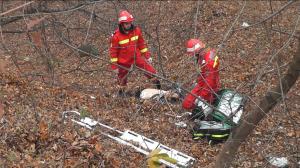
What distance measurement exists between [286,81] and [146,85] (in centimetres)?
483

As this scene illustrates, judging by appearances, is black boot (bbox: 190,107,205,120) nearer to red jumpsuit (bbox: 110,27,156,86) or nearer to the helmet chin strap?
red jumpsuit (bbox: 110,27,156,86)

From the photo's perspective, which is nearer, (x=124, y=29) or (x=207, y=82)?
(x=207, y=82)

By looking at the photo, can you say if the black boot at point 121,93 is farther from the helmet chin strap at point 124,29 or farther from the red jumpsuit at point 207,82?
the red jumpsuit at point 207,82

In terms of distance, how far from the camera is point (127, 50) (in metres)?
8.60

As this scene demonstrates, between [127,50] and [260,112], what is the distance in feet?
14.5

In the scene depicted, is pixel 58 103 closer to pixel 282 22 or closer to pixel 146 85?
pixel 146 85

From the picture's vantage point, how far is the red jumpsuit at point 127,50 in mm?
8469

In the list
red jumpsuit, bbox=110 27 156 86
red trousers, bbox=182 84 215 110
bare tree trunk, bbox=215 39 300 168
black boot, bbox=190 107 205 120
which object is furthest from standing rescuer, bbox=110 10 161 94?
bare tree trunk, bbox=215 39 300 168

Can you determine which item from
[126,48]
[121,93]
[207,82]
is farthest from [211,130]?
[126,48]

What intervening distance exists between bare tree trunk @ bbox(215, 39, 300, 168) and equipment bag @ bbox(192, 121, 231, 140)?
140cm

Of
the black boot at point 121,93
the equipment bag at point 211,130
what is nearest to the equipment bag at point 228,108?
the equipment bag at point 211,130

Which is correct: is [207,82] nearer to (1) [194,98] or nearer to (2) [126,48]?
(1) [194,98]

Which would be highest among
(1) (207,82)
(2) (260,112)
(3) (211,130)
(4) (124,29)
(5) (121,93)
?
(2) (260,112)

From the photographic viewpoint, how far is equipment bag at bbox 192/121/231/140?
6453mm
